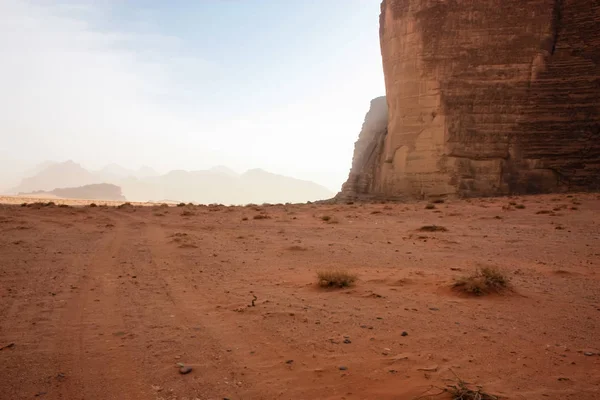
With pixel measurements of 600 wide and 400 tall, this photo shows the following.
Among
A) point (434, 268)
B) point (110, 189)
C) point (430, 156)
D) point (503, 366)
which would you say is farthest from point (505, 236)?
point (110, 189)

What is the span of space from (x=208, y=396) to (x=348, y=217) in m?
10.8

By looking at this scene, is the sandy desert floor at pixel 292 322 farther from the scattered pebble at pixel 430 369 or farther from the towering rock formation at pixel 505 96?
the towering rock formation at pixel 505 96

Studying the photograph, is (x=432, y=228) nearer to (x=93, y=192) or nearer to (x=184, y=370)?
(x=184, y=370)

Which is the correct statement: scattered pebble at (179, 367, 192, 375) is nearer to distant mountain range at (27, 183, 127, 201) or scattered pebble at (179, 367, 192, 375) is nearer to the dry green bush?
the dry green bush

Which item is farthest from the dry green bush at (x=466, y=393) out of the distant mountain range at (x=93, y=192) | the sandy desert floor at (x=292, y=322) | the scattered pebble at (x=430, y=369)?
the distant mountain range at (x=93, y=192)

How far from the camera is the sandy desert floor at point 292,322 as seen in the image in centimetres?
279

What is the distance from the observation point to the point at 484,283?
4.70 metres

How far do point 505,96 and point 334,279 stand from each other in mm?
20432

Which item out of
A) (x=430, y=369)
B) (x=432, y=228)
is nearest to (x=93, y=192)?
(x=432, y=228)

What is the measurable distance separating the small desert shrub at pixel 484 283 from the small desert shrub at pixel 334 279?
4.08 feet

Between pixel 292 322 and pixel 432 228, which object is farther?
pixel 432 228

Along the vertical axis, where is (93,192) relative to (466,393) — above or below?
above

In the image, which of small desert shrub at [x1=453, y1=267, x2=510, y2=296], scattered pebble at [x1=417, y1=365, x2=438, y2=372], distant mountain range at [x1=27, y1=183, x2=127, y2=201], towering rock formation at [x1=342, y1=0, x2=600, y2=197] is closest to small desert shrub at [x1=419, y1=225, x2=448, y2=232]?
small desert shrub at [x1=453, y1=267, x2=510, y2=296]

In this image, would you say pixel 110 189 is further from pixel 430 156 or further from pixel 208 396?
pixel 208 396
